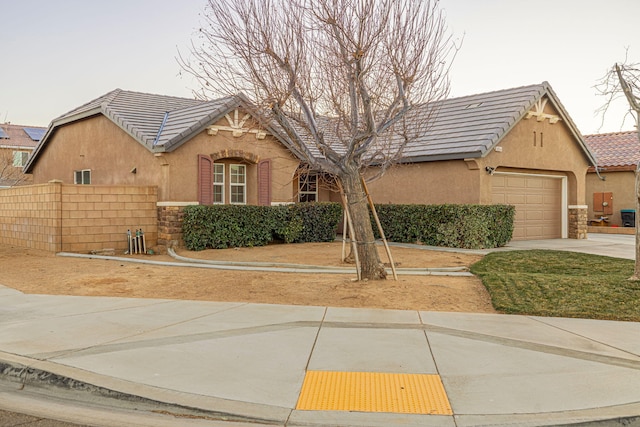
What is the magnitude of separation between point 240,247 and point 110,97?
26.9 feet

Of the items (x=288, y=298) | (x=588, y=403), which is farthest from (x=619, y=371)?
(x=288, y=298)

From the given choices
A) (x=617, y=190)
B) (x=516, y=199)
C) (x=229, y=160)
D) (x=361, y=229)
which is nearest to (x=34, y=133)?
Result: (x=229, y=160)

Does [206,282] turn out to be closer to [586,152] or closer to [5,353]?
[5,353]

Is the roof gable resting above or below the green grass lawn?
above

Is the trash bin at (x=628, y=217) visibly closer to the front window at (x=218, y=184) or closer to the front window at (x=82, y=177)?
the front window at (x=218, y=184)

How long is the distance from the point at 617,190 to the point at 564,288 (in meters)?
19.2

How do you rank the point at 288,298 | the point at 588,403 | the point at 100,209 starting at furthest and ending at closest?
1. the point at 100,209
2. the point at 288,298
3. the point at 588,403

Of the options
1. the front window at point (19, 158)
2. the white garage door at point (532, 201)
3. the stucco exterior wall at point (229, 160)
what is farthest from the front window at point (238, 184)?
the front window at point (19, 158)

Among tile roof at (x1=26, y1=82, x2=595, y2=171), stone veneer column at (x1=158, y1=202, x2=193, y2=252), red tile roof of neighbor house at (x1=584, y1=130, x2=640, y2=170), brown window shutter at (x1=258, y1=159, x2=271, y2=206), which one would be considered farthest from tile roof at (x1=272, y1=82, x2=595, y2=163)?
red tile roof of neighbor house at (x1=584, y1=130, x2=640, y2=170)

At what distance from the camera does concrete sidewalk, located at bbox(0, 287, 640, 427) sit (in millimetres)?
4773

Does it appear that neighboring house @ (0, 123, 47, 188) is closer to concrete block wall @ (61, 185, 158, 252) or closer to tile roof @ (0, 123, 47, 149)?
tile roof @ (0, 123, 47, 149)

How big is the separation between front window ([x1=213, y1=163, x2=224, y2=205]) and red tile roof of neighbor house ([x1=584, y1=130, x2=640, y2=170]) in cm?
1825

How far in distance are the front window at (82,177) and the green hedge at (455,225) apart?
11.4 metres

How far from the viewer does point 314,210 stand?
19312mm
